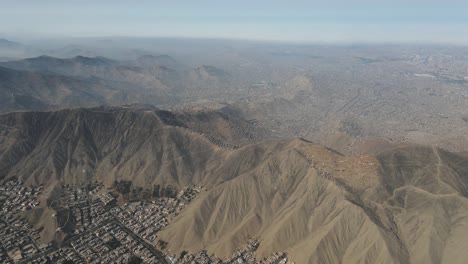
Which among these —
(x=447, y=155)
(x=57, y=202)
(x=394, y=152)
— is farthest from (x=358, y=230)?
(x=57, y=202)

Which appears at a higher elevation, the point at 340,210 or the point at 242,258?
the point at 340,210

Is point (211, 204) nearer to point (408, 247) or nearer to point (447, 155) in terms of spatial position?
point (408, 247)

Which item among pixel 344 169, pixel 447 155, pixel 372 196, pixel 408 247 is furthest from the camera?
pixel 447 155

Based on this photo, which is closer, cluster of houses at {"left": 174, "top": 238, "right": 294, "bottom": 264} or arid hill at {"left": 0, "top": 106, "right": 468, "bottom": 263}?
arid hill at {"left": 0, "top": 106, "right": 468, "bottom": 263}

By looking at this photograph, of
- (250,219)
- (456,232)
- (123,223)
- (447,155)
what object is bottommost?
(123,223)

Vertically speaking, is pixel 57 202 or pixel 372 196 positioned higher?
pixel 372 196

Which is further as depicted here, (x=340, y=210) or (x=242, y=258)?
(x=340, y=210)

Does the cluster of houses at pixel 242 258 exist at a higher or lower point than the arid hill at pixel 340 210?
lower

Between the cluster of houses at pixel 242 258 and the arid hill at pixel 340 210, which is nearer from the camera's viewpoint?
the arid hill at pixel 340 210

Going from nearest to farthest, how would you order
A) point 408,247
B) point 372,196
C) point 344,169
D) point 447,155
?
point 408,247 → point 372,196 → point 344,169 → point 447,155

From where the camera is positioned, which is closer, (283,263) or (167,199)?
(283,263)

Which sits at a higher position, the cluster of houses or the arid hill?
the arid hill
